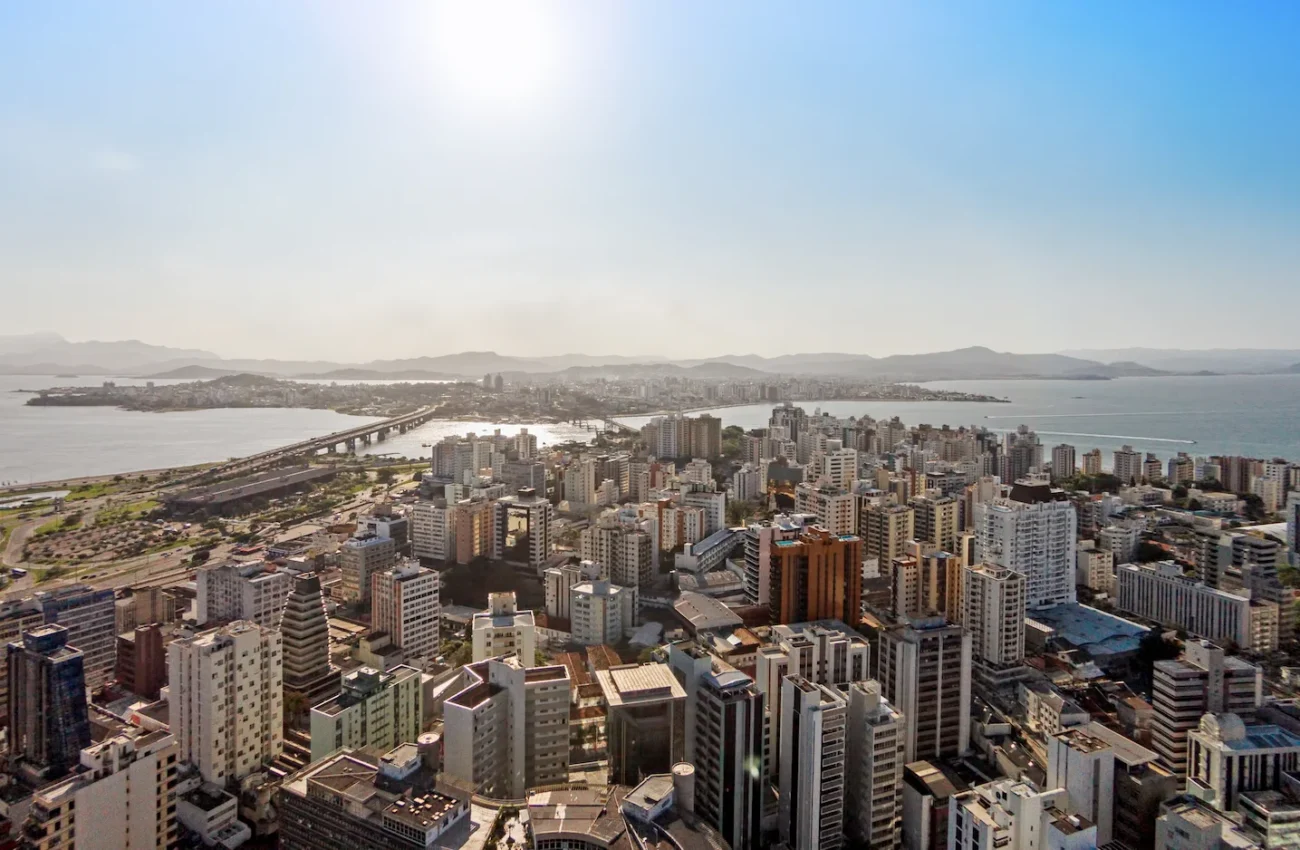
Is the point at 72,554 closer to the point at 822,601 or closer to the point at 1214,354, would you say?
the point at 822,601

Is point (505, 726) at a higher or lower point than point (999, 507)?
lower

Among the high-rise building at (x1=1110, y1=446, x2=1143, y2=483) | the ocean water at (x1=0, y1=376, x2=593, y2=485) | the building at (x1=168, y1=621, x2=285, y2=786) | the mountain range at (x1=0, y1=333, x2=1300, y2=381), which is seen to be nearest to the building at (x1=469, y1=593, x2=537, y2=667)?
the building at (x1=168, y1=621, x2=285, y2=786)

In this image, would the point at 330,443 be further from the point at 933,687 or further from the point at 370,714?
the point at 933,687

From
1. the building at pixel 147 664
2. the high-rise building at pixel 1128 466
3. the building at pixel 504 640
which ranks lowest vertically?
the building at pixel 147 664

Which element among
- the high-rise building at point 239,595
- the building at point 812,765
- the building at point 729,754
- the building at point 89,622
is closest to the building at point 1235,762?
the building at point 812,765

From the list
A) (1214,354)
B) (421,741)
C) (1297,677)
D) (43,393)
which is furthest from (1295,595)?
(1214,354)

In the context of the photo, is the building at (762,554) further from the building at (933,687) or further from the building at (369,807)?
the building at (369,807)
